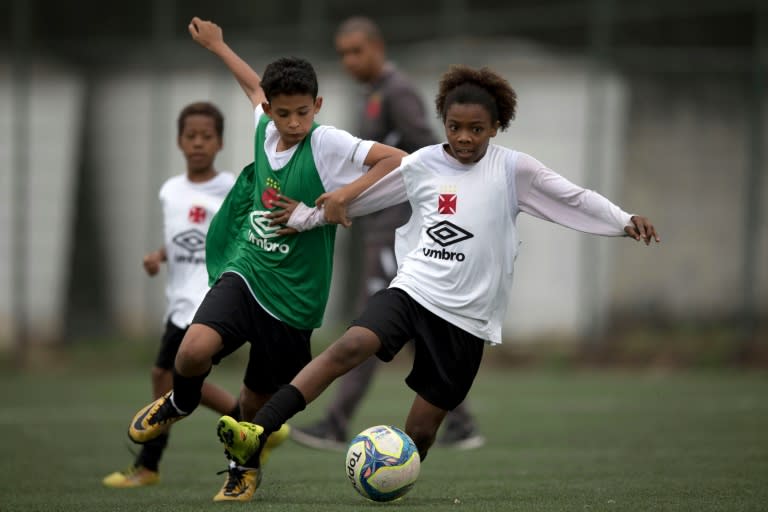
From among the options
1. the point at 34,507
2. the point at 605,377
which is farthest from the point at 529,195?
the point at 605,377

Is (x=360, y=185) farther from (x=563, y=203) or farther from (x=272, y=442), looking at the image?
(x=272, y=442)

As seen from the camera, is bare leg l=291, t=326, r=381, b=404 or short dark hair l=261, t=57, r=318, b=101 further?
short dark hair l=261, t=57, r=318, b=101

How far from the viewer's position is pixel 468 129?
215 inches

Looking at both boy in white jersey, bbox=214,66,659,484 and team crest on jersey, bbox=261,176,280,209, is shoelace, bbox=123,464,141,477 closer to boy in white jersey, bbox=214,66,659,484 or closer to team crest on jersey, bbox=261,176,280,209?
boy in white jersey, bbox=214,66,659,484

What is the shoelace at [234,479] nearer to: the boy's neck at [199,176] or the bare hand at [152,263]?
the bare hand at [152,263]

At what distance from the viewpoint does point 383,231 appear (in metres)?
8.32

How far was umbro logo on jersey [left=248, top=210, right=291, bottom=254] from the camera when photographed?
18.6 feet

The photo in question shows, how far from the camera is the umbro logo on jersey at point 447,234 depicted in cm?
543

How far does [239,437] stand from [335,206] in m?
1.13

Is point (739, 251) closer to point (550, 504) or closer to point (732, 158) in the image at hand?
point (732, 158)

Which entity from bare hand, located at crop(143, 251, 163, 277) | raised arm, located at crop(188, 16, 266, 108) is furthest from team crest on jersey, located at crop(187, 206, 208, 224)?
raised arm, located at crop(188, 16, 266, 108)

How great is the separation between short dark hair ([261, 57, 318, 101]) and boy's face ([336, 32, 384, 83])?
270 cm

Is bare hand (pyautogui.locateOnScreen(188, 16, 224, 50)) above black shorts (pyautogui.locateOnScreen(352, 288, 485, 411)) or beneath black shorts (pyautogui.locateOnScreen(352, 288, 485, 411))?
above

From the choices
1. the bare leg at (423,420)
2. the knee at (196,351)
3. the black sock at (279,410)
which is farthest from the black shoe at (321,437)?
the black sock at (279,410)
